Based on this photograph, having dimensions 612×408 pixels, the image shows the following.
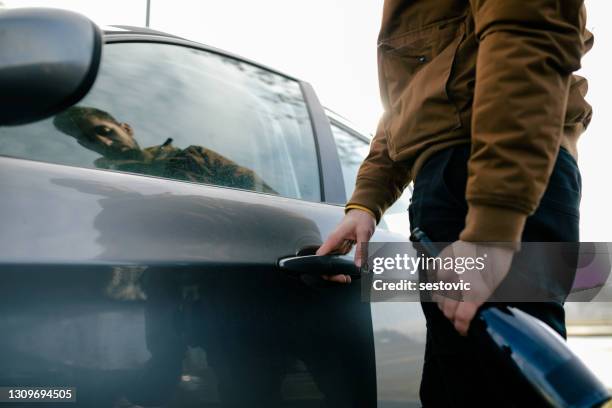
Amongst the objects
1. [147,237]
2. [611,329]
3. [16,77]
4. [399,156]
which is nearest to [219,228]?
[147,237]

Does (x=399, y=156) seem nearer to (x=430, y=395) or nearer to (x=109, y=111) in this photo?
(x=430, y=395)

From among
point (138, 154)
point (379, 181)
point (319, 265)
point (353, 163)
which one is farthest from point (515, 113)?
point (353, 163)

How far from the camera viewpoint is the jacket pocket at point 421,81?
1125mm

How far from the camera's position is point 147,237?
1200 mm

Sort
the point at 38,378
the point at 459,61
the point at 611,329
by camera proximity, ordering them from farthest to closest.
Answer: the point at 611,329, the point at 459,61, the point at 38,378

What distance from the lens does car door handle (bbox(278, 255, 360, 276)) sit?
1411 mm

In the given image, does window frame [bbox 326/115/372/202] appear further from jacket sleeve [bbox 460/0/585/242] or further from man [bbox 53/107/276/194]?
jacket sleeve [bbox 460/0/585/242]

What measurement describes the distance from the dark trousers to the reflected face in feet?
2.06

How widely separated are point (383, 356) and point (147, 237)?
0.71 metres

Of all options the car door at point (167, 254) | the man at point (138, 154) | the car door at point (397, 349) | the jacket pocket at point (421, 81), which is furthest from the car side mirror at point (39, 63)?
the car door at point (397, 349)

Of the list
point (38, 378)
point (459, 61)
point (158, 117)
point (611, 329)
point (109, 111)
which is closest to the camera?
point (38, 378)

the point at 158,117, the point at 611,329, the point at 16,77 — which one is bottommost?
the point at 611,329

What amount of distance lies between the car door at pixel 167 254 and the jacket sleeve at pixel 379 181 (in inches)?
7.2

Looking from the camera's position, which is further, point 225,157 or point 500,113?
point 225,157
